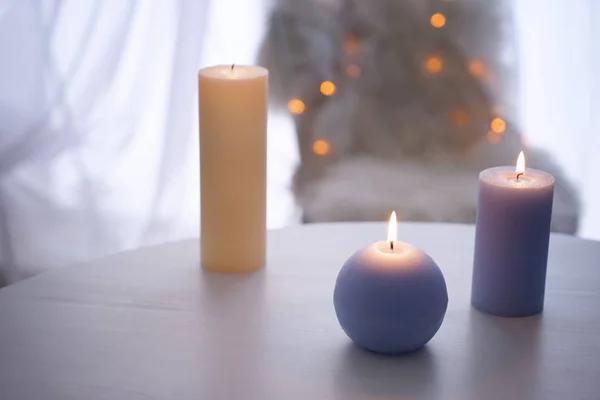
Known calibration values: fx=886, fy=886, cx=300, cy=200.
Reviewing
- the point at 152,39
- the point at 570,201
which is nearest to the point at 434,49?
the point at 570,201

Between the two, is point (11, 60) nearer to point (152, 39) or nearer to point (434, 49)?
point (152, 39)

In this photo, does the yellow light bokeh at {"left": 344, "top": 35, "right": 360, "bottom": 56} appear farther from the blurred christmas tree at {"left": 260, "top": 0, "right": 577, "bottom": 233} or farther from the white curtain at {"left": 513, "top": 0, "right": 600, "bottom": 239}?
the white curtain at {"left": 513, "top": 0, "right": 600, "bottom": 239}

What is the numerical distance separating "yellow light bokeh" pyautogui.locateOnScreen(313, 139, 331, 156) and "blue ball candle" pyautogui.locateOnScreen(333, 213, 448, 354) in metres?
1.09

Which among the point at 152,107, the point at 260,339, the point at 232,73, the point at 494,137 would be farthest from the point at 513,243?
the point at 152,107

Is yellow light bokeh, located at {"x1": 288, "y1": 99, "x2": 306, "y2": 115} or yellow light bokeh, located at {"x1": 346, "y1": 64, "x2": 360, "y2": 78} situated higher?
yellow light bokeh, located at {"x1": 346, "y1": 64, "x2": 360, "y2": 78}

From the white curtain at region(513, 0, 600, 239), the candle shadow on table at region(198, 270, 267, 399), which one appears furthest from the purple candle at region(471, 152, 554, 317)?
the white curtain at region(513, 0, 600, 239)

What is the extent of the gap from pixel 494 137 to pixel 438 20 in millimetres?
274

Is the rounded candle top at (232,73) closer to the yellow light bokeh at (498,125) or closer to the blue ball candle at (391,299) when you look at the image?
the blue ball candle at (391,299)

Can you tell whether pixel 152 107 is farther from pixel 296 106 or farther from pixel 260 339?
pixel 260 339

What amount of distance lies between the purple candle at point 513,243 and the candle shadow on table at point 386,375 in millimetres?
136

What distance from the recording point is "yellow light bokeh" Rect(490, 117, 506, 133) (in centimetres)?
188

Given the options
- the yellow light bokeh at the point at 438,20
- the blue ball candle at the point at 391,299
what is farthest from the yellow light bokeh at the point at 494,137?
the blue ball candle at the point at 391,299

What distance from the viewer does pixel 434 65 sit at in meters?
1.89

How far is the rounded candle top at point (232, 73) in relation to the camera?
3.51ft
